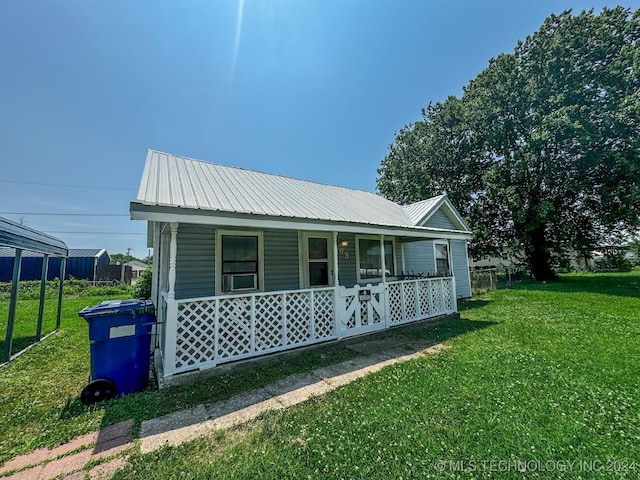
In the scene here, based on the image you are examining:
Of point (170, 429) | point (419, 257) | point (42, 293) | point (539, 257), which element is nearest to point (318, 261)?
point (170, 429)

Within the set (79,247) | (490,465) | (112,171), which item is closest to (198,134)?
(112,171)

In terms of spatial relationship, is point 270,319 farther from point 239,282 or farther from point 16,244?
point 16,244

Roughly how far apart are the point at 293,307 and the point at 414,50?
12.0m

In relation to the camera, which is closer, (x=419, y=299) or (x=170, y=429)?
(x=170, y=429)

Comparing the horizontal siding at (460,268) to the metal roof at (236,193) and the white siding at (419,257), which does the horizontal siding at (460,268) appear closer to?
the white siding at (419,257)

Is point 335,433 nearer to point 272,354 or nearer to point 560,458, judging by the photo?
point 560,458

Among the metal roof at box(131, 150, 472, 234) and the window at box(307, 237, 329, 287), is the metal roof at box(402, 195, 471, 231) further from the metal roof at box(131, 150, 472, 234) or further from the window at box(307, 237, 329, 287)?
the window at box(307, 237, 329, 287)

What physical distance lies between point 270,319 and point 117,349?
240cm

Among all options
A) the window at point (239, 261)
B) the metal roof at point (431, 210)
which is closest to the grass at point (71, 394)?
the window at point (239, 261)

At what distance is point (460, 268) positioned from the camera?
534 inches

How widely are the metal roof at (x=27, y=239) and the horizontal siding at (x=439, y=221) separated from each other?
1220 centimetres

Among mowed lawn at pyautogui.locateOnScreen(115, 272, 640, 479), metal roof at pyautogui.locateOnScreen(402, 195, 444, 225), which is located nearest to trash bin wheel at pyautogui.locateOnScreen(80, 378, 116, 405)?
mowed lawn at pyautogui.locateOnScreen(115, 272, 640, 479)

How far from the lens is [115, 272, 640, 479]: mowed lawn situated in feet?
7.47

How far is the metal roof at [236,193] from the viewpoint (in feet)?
16.1
